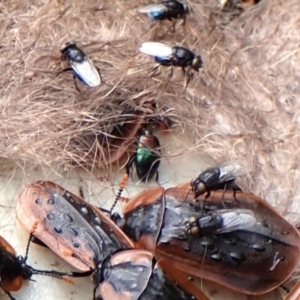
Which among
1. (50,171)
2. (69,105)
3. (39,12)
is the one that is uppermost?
(39,12)

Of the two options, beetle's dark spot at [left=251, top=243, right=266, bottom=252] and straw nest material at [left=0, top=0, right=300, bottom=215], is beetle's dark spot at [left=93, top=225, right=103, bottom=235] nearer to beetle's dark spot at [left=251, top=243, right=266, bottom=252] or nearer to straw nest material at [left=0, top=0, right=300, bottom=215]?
straw nest material at [left=0, top=0, right=300, bottom=215]

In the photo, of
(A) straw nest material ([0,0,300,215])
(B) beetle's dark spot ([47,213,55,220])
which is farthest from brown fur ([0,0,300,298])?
(B) beetle's dark spot ([47,213,55,220])

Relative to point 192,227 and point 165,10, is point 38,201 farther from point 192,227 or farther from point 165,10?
point 165,10

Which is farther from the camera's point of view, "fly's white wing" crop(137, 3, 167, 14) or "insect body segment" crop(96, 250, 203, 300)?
"fly's white wing" crop(137, 3, 167, 14)

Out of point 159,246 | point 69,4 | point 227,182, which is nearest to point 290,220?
point 227,182

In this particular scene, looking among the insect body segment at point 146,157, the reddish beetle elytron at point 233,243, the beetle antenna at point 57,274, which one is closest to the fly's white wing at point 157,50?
the insect body segment at point 146,157

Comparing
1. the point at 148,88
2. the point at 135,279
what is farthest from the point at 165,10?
the point at 135,279

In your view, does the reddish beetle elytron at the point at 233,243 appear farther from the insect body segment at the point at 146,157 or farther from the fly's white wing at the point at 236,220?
the insect body segment at the point at 146,157

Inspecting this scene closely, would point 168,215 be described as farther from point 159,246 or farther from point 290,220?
point 290,220
